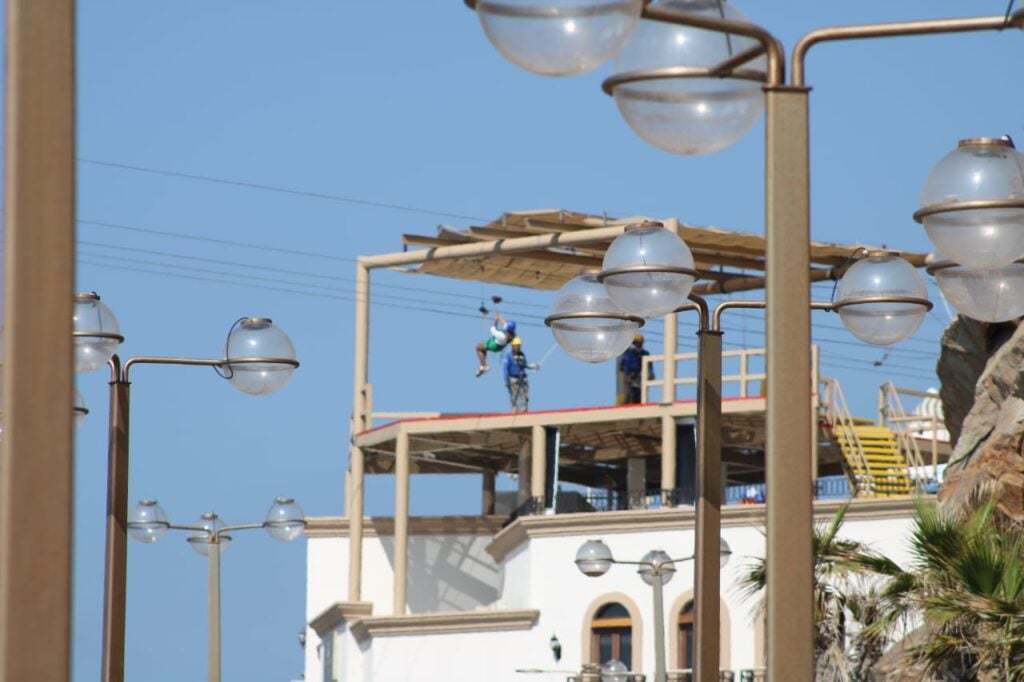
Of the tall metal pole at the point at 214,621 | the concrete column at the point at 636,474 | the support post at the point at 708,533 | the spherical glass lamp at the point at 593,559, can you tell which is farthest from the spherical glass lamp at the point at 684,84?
the concrete column at the point at 636,474

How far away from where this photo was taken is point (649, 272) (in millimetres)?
11852

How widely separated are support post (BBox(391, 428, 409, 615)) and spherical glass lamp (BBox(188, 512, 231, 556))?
52.4 feet

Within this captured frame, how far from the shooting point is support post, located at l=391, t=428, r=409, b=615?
145 feet

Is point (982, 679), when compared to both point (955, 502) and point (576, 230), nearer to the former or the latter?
point (955, 502)

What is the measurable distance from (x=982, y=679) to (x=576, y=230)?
2493 cm

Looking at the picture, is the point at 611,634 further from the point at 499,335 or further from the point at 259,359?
the point at 259,359

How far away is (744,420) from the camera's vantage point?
4306 cm

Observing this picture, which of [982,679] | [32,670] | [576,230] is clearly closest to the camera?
[32,670]

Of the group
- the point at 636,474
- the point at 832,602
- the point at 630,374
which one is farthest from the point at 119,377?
the point at 636,474

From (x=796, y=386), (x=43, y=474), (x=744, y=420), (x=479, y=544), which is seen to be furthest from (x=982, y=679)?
(x=479, y=544)

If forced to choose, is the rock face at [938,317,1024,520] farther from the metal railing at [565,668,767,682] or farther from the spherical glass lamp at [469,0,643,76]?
the spherical glass lamp at [469,0,643,76]

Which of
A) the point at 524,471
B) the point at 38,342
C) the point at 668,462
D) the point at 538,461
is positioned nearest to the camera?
the point at 38,342

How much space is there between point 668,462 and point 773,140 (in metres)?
34.3

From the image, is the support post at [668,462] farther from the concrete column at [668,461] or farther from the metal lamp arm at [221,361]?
the metal lamp arm at [221,361]
